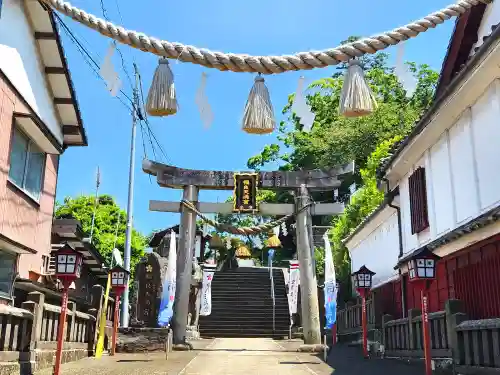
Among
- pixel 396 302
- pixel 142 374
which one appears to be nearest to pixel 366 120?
pixel 396 302

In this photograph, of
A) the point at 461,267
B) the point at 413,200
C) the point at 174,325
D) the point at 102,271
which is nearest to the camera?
the point at 461,267

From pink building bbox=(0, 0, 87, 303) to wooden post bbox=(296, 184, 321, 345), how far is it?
335 inches

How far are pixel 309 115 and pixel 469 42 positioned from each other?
25.0ft

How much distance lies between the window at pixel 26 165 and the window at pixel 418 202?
892 centimetres

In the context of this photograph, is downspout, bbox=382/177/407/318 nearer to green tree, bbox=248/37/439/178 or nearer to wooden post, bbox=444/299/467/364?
wooden post, bbox=444/299/467/364

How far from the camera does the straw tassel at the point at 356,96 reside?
4605 millimetres

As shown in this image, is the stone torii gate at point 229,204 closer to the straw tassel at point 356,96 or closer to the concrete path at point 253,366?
the concrete path at point 253,366

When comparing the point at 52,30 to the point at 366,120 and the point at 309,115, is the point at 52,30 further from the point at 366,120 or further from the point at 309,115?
the point at 366,120

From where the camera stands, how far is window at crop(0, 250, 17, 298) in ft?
31.6

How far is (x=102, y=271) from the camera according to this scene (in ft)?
67.9

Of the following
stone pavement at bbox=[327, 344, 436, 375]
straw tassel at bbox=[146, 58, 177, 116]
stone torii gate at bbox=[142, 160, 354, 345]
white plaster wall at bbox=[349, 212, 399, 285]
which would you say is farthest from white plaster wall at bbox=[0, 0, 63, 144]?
white plaster wall at bbox=[349, 212, 399, 285]

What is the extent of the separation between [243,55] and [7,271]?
26.2 feet

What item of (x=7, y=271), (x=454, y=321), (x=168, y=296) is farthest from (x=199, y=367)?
(x=168, y=296)

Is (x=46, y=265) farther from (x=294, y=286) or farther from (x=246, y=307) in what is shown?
(x=246, y=307)
